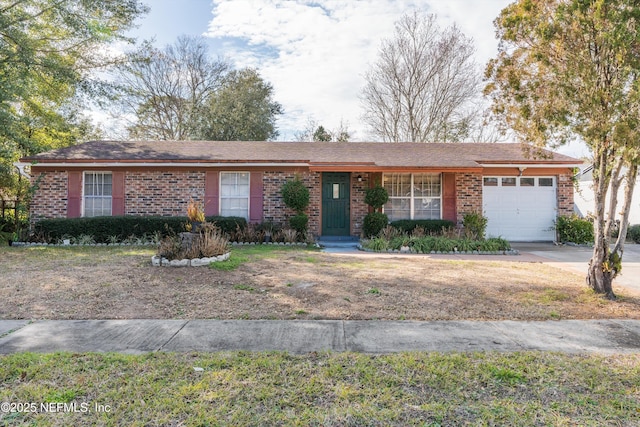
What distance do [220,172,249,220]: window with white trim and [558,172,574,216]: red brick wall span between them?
37.9ft

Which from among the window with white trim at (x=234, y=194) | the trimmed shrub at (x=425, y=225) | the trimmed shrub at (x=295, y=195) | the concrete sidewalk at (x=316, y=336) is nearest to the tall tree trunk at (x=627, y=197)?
the concrete sidewalk at (x=316, y=336)

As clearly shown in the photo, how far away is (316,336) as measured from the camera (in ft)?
12.4

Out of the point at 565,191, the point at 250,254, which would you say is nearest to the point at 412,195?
the point at 565,191

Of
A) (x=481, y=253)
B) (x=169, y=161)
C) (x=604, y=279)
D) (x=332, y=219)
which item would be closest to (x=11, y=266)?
(x=169, y=161)

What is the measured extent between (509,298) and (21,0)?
695 inches

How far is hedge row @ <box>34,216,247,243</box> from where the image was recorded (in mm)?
11414

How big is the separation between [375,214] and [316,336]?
8835 millimetres

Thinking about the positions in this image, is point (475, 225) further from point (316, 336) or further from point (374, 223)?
point (316, 336)

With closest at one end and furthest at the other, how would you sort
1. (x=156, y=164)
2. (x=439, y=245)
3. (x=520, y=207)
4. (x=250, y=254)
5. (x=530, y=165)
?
(x=250, y=254), (x=439, y=245), (x=156, y=164), (x=530, y=165), (x=520, y=207)

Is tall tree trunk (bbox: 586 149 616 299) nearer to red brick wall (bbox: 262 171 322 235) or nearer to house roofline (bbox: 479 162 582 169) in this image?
house roofline (bbox: 479 162 582 169)

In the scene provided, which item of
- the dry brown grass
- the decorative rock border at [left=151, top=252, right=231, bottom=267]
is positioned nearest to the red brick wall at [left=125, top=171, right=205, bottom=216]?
the dry brown grass

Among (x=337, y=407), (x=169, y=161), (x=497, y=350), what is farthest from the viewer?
(x=169, y=161)

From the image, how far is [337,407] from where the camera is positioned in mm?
2430

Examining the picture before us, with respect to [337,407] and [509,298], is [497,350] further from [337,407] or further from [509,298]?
[509,298]
